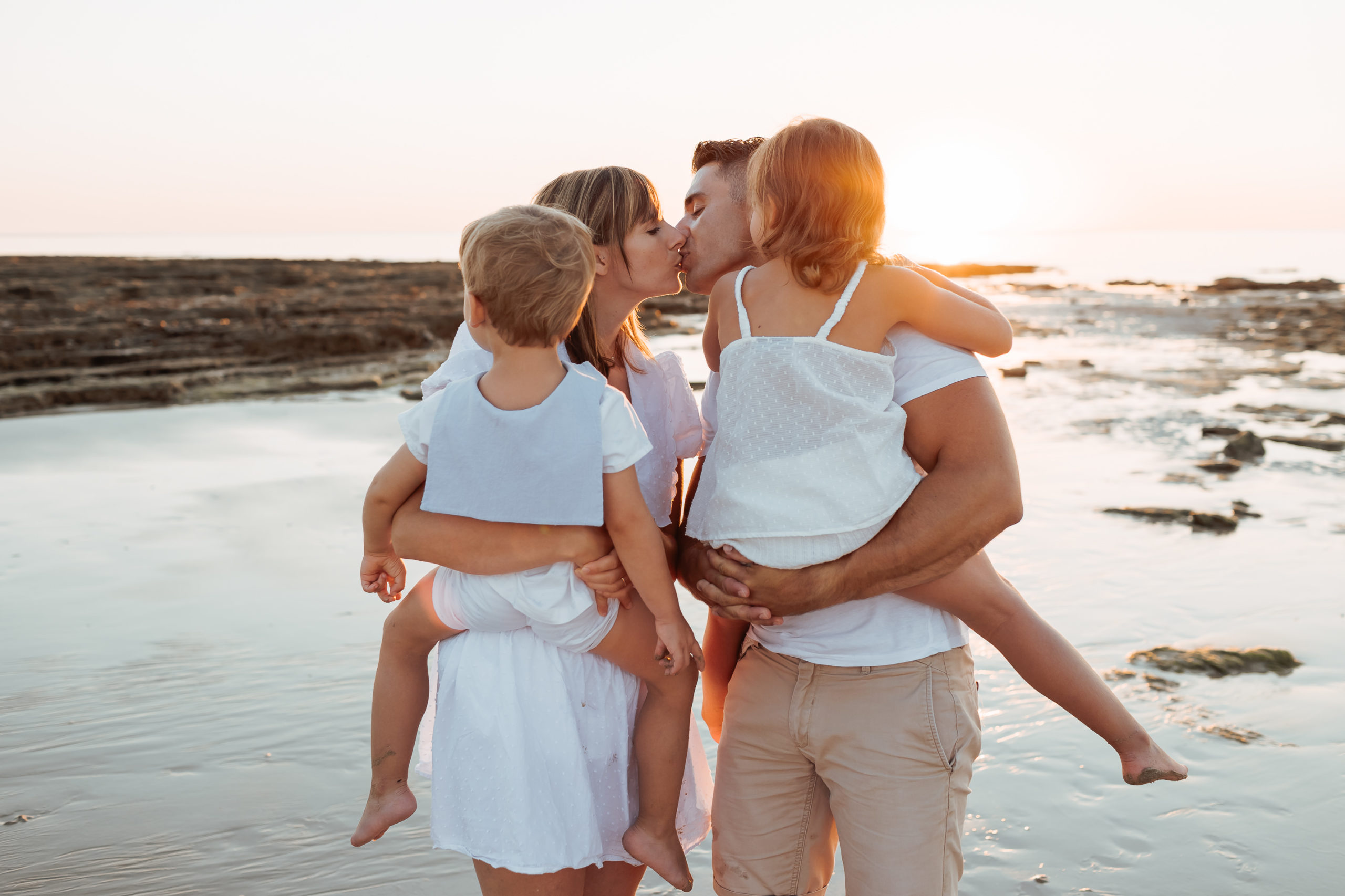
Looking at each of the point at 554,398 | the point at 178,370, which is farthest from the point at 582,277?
the point at 178,370

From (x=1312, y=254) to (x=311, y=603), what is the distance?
316ft

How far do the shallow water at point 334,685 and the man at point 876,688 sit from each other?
1144 millimetres

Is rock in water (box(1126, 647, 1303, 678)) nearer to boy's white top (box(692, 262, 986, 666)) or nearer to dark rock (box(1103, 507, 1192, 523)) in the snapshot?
dark rock (box(1103, 507, 1192, 523))

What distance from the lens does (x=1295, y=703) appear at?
12.9ft

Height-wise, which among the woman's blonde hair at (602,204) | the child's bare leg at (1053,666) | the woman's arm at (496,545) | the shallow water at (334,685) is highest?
the woman's blonde hair at (602,204)

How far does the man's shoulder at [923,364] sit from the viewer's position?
1.97 m

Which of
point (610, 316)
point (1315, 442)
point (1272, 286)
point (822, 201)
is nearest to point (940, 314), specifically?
point (822, 201)

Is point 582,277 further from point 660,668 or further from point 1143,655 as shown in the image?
point 1143,655

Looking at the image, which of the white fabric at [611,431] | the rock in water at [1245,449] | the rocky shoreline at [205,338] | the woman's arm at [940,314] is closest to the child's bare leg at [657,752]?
the white fabric at [611,431]

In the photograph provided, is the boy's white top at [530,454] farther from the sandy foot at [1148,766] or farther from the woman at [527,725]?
the sandy foot at [1148,766]

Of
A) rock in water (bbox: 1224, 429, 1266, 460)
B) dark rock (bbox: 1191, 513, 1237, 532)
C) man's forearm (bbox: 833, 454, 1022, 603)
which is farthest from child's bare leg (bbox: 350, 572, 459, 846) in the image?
rock in water (bbox: 1224, 429, 1266, 460)

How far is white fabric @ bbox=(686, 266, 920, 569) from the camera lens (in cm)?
189

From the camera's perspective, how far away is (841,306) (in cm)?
192

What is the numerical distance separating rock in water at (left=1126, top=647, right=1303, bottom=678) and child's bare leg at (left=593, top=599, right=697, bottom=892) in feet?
10.2
